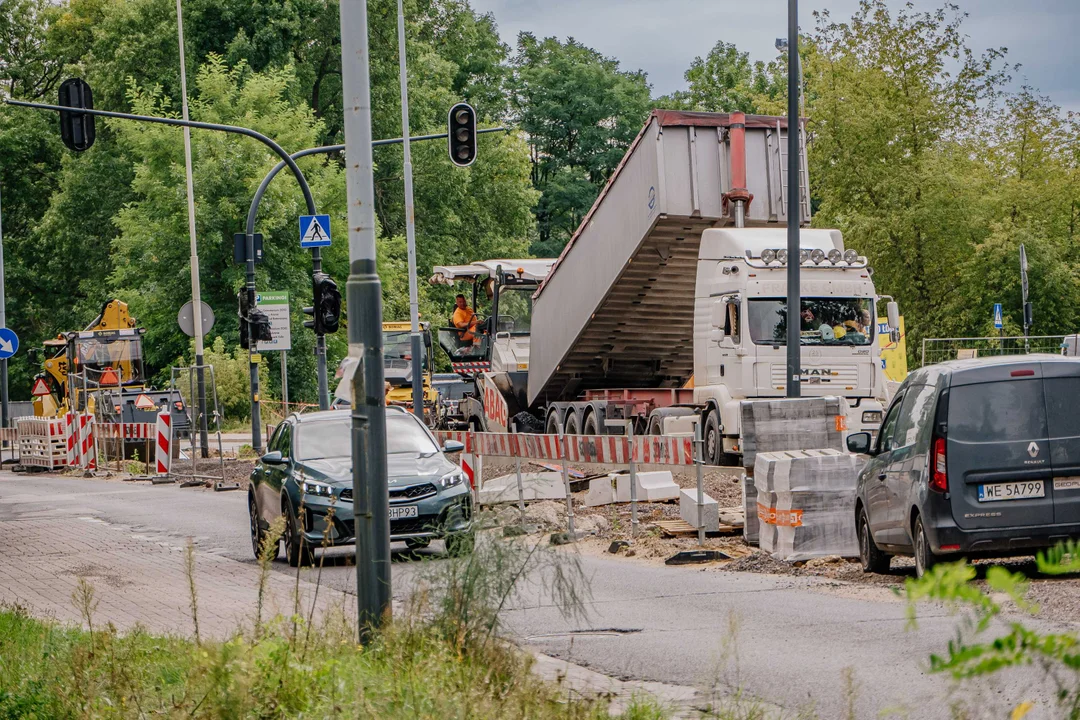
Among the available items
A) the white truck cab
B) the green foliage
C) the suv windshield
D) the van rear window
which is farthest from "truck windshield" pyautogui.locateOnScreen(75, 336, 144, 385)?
Result: the green foliage

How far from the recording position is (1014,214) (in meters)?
49.5

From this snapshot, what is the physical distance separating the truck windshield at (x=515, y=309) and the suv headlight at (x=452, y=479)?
15629 millimetres

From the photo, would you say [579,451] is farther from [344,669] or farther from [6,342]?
[6,342]

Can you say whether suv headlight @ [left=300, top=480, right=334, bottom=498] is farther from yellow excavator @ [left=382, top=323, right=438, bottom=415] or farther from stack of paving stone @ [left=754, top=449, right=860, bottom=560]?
yellow excavator @ [left=382, top=323, right=438, bottom=415]

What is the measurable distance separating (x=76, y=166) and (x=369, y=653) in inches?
2257

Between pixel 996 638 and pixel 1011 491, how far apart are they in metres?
8.57

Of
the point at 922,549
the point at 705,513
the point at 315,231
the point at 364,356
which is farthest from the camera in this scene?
the point at 315,231

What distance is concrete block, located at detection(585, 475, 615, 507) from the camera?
19.5m

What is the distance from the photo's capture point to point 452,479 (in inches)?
597

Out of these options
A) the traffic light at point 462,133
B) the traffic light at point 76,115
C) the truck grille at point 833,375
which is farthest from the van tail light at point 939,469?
the traffic light at point 462,133

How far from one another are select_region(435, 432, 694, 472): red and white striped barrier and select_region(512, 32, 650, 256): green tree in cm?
5172

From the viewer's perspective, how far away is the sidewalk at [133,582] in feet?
36.1

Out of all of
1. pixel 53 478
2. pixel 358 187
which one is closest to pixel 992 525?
pixel 358 187

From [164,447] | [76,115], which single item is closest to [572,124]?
[164,447]
